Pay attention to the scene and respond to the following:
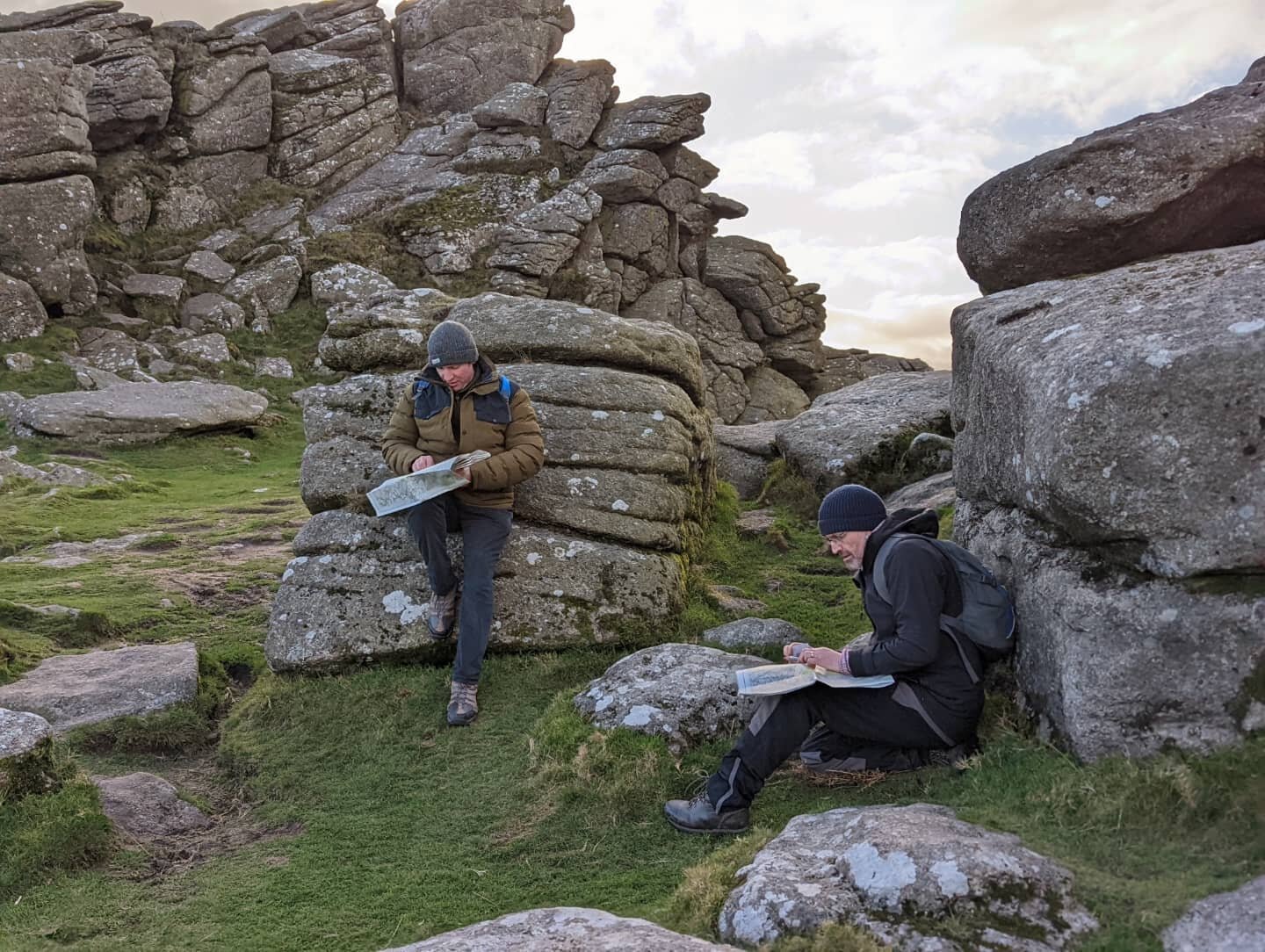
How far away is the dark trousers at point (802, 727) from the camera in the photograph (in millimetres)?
8648

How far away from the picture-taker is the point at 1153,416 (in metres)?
7.83

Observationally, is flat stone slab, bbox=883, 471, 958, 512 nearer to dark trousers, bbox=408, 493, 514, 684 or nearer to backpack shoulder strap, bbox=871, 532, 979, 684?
dark trousers, bbox=408, 493, 514, 684

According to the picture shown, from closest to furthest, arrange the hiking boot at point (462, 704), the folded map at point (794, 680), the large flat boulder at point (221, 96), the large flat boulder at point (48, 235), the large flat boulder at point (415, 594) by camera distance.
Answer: the folded map at point (794, 680) → the hiking boot at point (462, 704) → the large flat boulder at point (415, 594) → the large flat boulder at point (48, 235) → the large flat boulder at point (221, 96)

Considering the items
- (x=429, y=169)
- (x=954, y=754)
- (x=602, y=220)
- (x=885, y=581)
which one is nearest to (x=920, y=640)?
(x=885, y=581)

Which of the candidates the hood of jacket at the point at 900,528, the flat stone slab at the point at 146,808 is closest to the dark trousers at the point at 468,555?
the flat stone slab at the point at 146,808

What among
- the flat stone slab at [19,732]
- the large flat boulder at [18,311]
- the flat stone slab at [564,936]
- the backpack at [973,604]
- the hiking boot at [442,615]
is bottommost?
the flat stone slab at [564,936]

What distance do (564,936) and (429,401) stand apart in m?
8.22

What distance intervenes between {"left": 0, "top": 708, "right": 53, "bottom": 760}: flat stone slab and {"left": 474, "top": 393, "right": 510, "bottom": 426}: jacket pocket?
6128 mm

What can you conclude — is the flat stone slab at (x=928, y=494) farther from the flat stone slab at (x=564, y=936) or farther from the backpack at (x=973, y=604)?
the flat stone slab at (x=564, y=936)

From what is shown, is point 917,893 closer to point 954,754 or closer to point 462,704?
point 954,754

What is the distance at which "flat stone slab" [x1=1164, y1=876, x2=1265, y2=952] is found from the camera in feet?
17.9

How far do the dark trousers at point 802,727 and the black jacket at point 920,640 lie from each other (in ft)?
0.57

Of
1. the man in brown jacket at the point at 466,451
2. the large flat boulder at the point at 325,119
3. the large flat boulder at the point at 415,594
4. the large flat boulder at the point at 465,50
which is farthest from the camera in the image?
the large flat boulder at the point at 465,50

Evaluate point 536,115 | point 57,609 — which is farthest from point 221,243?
point 57,609
